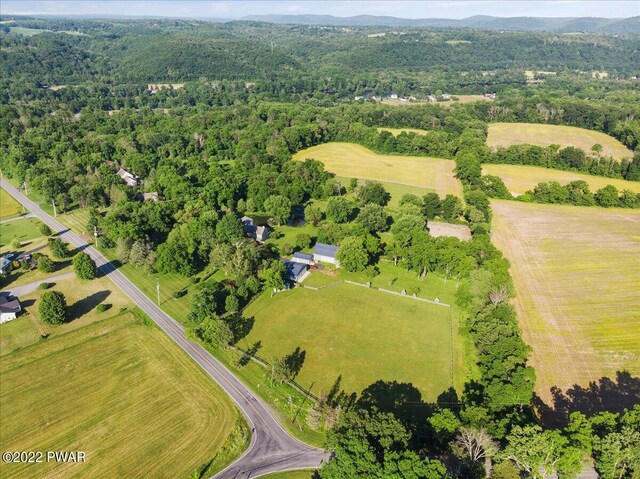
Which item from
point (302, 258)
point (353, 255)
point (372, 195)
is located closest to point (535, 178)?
point (372, 195)

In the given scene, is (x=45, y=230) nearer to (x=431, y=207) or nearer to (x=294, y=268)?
(x=294, y=268)

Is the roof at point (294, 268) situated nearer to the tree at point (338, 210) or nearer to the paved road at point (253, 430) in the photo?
the tree at point (338, 210)

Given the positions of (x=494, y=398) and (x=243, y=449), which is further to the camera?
(x=494, y=398)

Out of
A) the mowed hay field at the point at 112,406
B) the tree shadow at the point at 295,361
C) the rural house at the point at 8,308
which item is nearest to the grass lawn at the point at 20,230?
the rural house at the point at 8,308

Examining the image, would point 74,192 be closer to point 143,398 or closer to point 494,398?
point 143,398

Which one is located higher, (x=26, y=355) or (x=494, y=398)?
(x=494, y=398)

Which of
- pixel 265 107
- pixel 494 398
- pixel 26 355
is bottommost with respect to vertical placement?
pixel 26 355

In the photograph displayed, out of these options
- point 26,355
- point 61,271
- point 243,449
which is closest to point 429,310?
point 243,449
